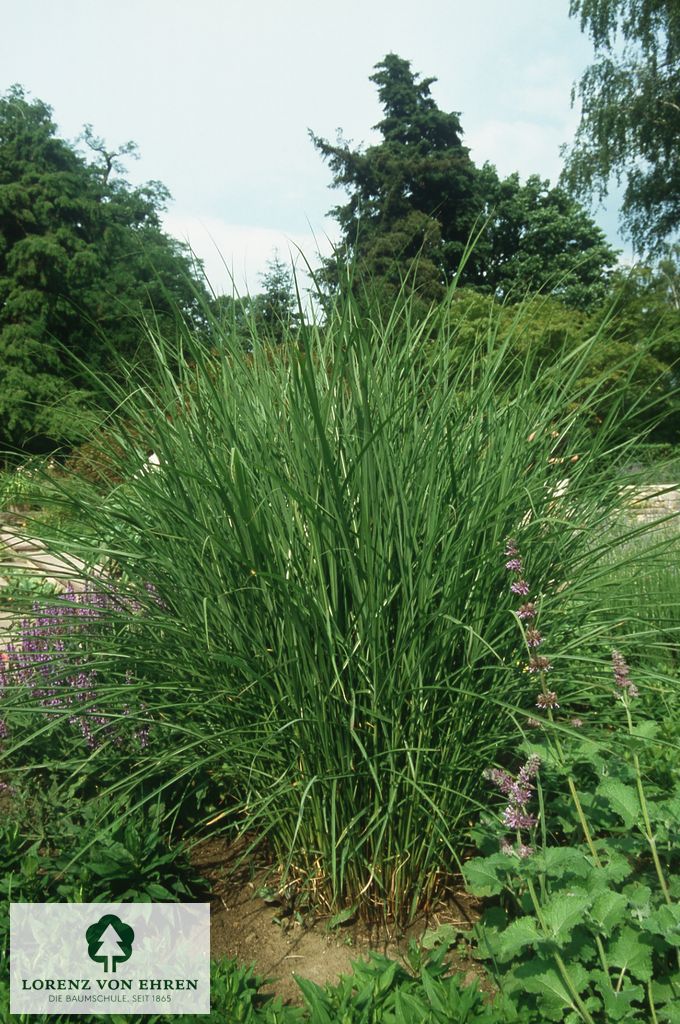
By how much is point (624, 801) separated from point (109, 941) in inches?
46.5

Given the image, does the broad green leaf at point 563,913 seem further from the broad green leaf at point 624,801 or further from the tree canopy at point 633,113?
the tree canopy at point 633,113

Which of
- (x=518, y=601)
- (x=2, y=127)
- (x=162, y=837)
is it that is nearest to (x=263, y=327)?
(x=518, y=601)

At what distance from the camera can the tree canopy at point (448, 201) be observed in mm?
22578

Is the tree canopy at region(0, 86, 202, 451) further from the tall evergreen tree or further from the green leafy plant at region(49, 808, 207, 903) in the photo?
the green leafy plant at region(49, 808, 207, 903)

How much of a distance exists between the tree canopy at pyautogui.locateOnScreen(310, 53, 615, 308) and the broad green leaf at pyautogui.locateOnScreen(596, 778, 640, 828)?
A: 18.6 meters

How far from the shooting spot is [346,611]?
6.55 feet

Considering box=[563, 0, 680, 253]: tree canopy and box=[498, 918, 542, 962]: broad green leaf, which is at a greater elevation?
box=[563, 0, 680, 253]: tree canopy

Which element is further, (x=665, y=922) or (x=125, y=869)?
(x=125, y=869)

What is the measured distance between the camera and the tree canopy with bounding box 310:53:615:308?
74.1 feet

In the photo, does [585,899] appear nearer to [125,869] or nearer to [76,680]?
[125,869]

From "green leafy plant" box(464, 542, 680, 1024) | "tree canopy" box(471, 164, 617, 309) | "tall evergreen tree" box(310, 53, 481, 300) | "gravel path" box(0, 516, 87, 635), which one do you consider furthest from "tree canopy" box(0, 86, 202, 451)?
"green leafy plant" box(464, 542, 680, 1024)

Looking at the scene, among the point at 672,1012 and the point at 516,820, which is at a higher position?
the point at 516,820

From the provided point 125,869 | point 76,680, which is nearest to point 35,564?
point 76,680

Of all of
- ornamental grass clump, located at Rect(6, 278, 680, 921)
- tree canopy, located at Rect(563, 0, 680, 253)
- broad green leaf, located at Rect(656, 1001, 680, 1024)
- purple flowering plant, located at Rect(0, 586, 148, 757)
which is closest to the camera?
broad green leaf, located at Rect(656, 1001, 680, 1024)
